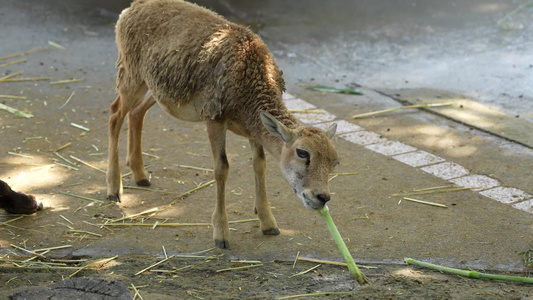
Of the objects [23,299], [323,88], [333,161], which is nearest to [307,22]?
[323,88]

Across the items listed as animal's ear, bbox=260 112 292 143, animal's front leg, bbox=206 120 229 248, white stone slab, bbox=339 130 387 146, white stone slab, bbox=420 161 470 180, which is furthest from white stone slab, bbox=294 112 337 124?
animal's ear, bbox=260 112 292 143

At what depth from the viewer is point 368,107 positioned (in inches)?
348

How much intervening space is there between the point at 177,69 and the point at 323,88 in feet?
14.3

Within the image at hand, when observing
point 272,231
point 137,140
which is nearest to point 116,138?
point 137,140

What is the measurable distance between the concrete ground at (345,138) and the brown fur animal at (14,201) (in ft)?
0.39

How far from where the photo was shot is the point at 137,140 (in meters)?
6.51

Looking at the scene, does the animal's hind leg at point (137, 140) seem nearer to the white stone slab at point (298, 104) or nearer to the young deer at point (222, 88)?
the young deer at point (222, 88)

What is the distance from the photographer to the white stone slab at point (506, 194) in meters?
6.22

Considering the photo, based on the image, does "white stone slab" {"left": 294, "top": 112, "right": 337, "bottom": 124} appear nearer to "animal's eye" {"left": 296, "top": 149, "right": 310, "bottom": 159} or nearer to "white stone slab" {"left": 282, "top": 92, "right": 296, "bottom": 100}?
"white stone slab" {"left": 282, "top": 92, "right": 296, "bottom": 100}

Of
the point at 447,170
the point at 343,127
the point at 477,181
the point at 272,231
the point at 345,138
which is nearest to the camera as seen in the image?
the point at 272,231

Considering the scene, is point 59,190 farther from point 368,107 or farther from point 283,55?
point 283,55

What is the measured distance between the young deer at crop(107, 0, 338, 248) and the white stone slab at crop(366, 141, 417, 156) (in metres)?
2.33

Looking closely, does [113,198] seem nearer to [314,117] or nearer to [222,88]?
[222,88]

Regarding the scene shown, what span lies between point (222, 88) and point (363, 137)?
10.3 feet
